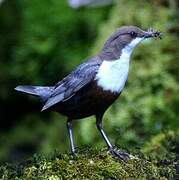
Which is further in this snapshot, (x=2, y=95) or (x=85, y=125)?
(x=2, y=95)

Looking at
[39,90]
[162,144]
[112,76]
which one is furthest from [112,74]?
[162,144]

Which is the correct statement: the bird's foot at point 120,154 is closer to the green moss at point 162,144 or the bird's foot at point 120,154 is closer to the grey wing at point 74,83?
the grey wing at point 74,83

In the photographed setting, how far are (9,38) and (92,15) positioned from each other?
5.21ft

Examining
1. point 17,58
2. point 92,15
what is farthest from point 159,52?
point 17,58

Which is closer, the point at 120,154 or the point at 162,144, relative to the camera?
the point at 120,154

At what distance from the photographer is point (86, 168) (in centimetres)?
458

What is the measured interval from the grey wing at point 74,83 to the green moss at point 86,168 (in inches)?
15.8

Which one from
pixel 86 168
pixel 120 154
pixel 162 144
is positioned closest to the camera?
pixel 86 168

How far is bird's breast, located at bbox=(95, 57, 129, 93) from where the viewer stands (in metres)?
4.73

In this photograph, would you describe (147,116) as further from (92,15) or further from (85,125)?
(92,15)

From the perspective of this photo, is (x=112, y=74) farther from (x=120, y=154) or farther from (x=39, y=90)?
(x=39, y=90)

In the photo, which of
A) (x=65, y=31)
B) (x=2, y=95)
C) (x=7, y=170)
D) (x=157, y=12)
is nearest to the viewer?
(x=7, y=170)

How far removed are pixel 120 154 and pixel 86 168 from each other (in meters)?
0.35

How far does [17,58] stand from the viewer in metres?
10.8
